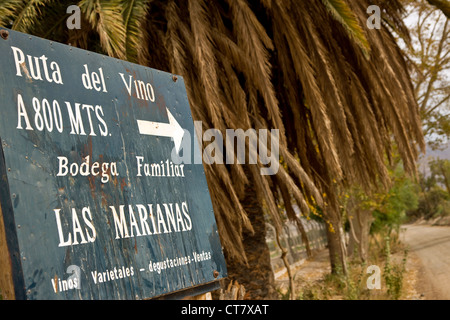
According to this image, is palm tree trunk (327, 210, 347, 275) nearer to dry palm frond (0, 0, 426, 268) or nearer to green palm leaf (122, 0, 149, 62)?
dry palm frond (0, 0, 426, 268)

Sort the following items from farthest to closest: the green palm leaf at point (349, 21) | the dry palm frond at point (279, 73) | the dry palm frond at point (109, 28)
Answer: the green palm leaf at point (349, 21), the dry palm frond at point (279, 73), the dry palm frond at point (109, 28)

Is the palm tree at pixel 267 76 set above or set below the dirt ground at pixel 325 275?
above

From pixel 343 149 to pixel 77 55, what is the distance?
13.2 ft

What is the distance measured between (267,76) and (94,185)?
324cm

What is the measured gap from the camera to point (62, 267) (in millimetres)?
2229

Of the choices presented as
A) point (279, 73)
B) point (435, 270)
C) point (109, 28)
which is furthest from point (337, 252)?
point (109, 28)

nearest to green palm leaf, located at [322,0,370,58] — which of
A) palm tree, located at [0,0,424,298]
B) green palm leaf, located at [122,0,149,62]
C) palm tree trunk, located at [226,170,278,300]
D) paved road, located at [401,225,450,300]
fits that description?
palm tree, located at [0,0,424,298]

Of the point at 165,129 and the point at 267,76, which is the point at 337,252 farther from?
the point at 165,129

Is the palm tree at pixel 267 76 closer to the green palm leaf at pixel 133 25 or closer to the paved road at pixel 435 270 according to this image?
the green palm leaf at pixel 133 25

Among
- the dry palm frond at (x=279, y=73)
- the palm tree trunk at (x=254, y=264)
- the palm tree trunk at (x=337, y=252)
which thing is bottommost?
the palm tree trunk at (x=337, y=252)

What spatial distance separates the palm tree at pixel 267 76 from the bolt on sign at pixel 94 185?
187 centimetres

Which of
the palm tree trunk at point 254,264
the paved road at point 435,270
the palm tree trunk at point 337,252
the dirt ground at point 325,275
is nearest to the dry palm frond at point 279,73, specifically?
the palm tree trunk at point 254,264

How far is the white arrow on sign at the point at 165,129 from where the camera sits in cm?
292

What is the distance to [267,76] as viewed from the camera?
5410mm
